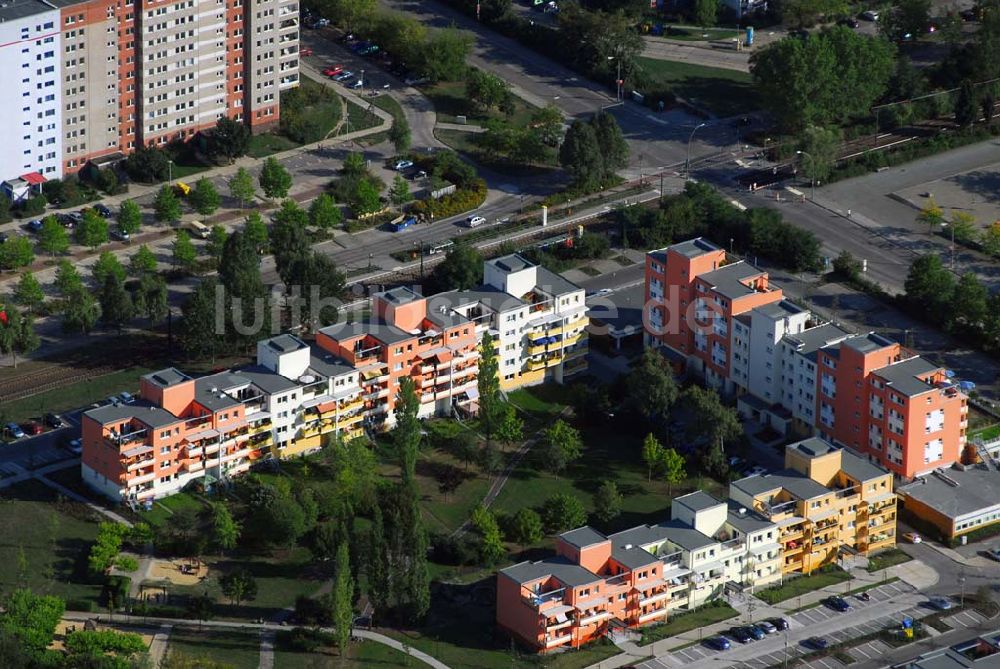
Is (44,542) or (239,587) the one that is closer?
(239,587)

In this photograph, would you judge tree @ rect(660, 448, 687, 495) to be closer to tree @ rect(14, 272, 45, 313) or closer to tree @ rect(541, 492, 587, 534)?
tree @ rect(541, 492, 587, 534)

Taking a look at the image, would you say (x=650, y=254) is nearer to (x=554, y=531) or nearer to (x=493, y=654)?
(x=554, y=531)

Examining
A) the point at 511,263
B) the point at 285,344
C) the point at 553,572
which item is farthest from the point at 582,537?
the point at 511,263

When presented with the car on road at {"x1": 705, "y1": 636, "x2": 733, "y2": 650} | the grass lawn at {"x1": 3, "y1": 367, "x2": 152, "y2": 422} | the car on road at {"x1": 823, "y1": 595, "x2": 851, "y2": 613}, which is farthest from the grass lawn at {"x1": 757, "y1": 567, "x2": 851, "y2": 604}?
the grass lawn at {"x1": 3, "y1": 367, "x2": 152, "y2": 422}

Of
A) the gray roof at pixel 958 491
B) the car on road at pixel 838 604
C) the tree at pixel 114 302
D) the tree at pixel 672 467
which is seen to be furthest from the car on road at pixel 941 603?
the tree at pixel 114 302

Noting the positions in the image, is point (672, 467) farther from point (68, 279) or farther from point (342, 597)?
point (68, 279)

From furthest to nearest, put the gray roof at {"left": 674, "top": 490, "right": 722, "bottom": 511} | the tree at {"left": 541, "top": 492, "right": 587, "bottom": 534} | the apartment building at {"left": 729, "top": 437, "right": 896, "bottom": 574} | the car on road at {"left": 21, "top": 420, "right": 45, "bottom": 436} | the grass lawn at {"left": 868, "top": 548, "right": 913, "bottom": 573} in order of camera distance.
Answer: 1. the car on road at {"left": 21, "top": 420, "right": 45, "bottom": 436}
2. the tree at {"left": 541, "top": 492, "right": 587, "bottom": 534}
3. the grass lawn at {"left": 868, "top": 548, "right": 913, "bottom": 573}
4. the apartment building at {"left": 729, "top": 437, "right": 896, "bottom": 574}
5. the gray roof at {"left": 674, "top": 490, "right": 722, "bottom": 511}

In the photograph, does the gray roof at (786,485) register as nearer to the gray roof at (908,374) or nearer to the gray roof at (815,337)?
the gray roof at (908,374)
